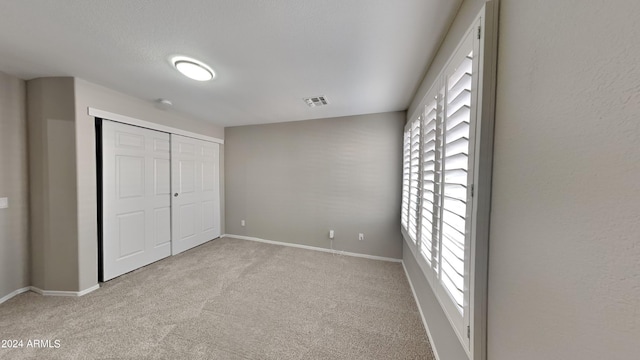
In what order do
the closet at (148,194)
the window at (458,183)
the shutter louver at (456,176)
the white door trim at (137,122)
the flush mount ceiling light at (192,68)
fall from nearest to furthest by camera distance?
the window at (458,183), the shutter louver at (456,176), the flush mount ceiling light at (192,68), the white door trim at (137,122), the closet at (148,194)

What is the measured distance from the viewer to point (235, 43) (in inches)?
58.5

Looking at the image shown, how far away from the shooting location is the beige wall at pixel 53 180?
2082 millimetres

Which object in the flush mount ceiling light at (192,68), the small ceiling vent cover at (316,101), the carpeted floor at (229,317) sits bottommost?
the carpeted floor at (229,317)

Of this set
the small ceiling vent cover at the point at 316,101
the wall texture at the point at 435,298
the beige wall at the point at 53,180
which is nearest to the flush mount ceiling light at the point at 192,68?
the small ceiling vent cover at the point at 316,101

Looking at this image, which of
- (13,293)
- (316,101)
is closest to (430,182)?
(316,101)

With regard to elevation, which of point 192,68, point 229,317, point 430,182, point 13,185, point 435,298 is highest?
point 192,68

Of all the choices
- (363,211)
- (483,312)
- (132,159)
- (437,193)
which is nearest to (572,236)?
(483,312)

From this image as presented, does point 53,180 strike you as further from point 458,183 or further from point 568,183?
point 568,183

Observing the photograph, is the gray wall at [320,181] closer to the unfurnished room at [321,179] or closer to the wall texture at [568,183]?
the unfurnished room at [321,179]

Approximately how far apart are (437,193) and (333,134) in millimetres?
2229

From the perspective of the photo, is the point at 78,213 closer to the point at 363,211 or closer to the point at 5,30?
the point at 5,30

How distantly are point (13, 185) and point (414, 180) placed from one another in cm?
418

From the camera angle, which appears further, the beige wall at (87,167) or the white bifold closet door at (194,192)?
the white bifold closet door at (194,192)

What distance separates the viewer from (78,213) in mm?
2129
